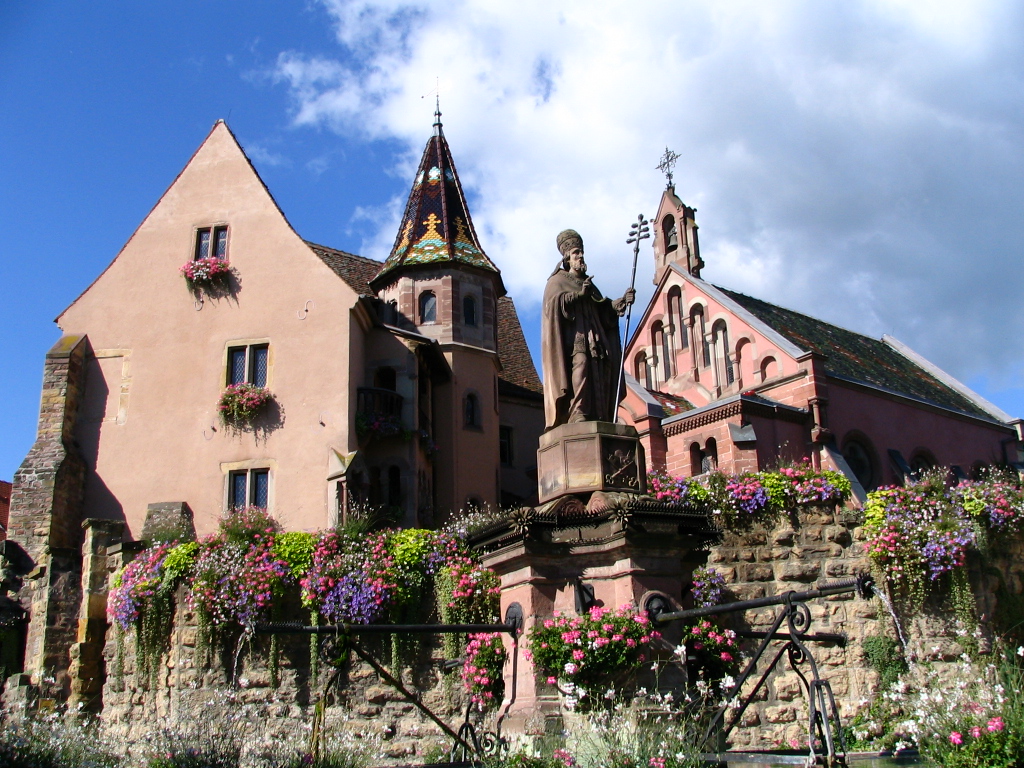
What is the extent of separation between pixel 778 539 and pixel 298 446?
11.4m

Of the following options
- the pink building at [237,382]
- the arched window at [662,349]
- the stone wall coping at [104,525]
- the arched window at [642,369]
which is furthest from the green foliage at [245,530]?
the arched window at [642,369]

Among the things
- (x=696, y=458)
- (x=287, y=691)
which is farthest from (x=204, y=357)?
(x=696, y=458)

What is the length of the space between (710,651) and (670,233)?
28.9 metres

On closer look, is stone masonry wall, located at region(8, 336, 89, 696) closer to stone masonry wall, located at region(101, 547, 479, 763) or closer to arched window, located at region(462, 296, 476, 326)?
stone masonry wall, located at region(101, 547, 479, 763)

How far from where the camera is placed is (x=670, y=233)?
1481 inches

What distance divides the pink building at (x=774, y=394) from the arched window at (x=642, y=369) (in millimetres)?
35

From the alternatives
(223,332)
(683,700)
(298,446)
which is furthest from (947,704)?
(223,332)

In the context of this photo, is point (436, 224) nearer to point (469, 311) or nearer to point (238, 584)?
point (469, 311)

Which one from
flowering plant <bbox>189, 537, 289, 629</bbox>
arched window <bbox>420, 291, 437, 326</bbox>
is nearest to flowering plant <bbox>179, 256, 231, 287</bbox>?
arched window <bbox>420, 291, 437, 326</bbox>

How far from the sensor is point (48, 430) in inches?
925

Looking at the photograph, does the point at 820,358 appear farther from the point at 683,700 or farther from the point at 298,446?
the point at 683,700

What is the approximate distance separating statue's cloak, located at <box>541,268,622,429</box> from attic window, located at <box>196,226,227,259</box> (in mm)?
16901

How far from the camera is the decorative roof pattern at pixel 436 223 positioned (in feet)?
93.5

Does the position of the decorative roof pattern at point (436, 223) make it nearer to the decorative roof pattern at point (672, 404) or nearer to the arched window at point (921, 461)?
the decorative roof pattern at point (672, 404)
